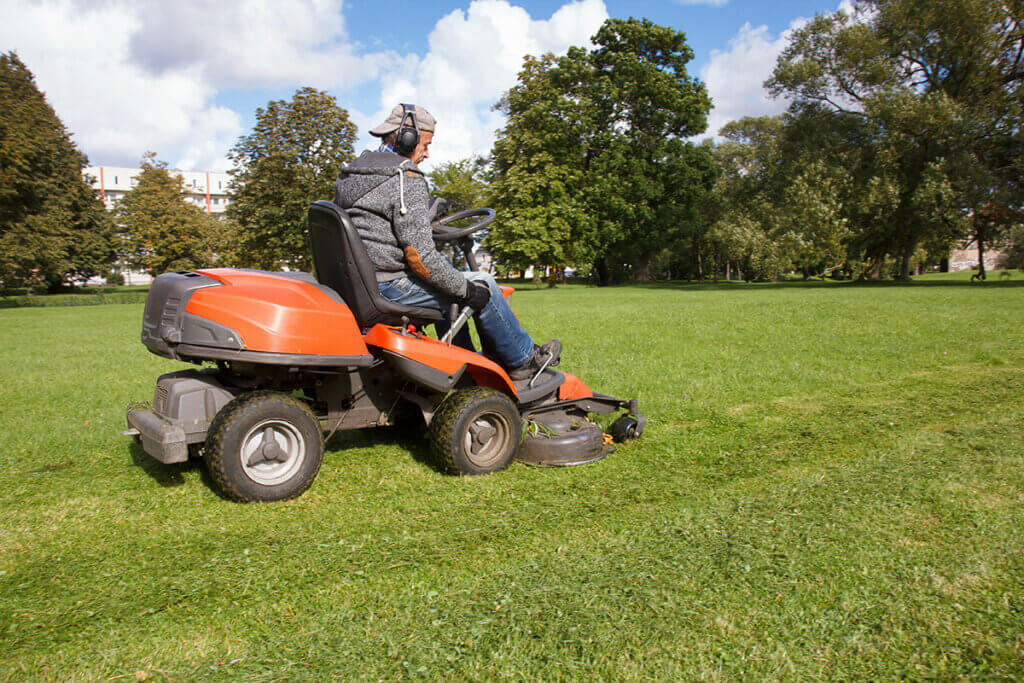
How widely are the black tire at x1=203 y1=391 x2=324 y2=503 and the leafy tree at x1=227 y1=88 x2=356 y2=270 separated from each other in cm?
2876

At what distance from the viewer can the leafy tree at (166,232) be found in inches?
1672

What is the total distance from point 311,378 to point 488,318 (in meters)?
1.22

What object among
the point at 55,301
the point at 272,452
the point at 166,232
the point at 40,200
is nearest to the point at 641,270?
the point at 166,232

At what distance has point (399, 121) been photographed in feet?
13.4

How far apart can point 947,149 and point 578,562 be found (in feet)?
122

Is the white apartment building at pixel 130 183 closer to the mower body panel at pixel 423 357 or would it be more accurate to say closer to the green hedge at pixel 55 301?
the green hedge at pixel 55 301

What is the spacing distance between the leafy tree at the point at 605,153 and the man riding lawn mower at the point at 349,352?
3738cm

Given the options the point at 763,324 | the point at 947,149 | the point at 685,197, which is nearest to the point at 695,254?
the point at 685,197

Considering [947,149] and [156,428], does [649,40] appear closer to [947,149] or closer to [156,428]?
[947,149]

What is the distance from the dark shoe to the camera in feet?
15.7

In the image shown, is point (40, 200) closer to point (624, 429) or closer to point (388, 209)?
point (388, 209)

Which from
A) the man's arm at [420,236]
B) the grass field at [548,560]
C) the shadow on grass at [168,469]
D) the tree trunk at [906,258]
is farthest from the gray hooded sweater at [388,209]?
the tree trunk at [906,258]

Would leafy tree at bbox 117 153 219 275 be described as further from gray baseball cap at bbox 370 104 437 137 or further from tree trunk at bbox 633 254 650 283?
gray baseball cap at bbox 370 104 437 137

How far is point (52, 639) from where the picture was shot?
2449mm
